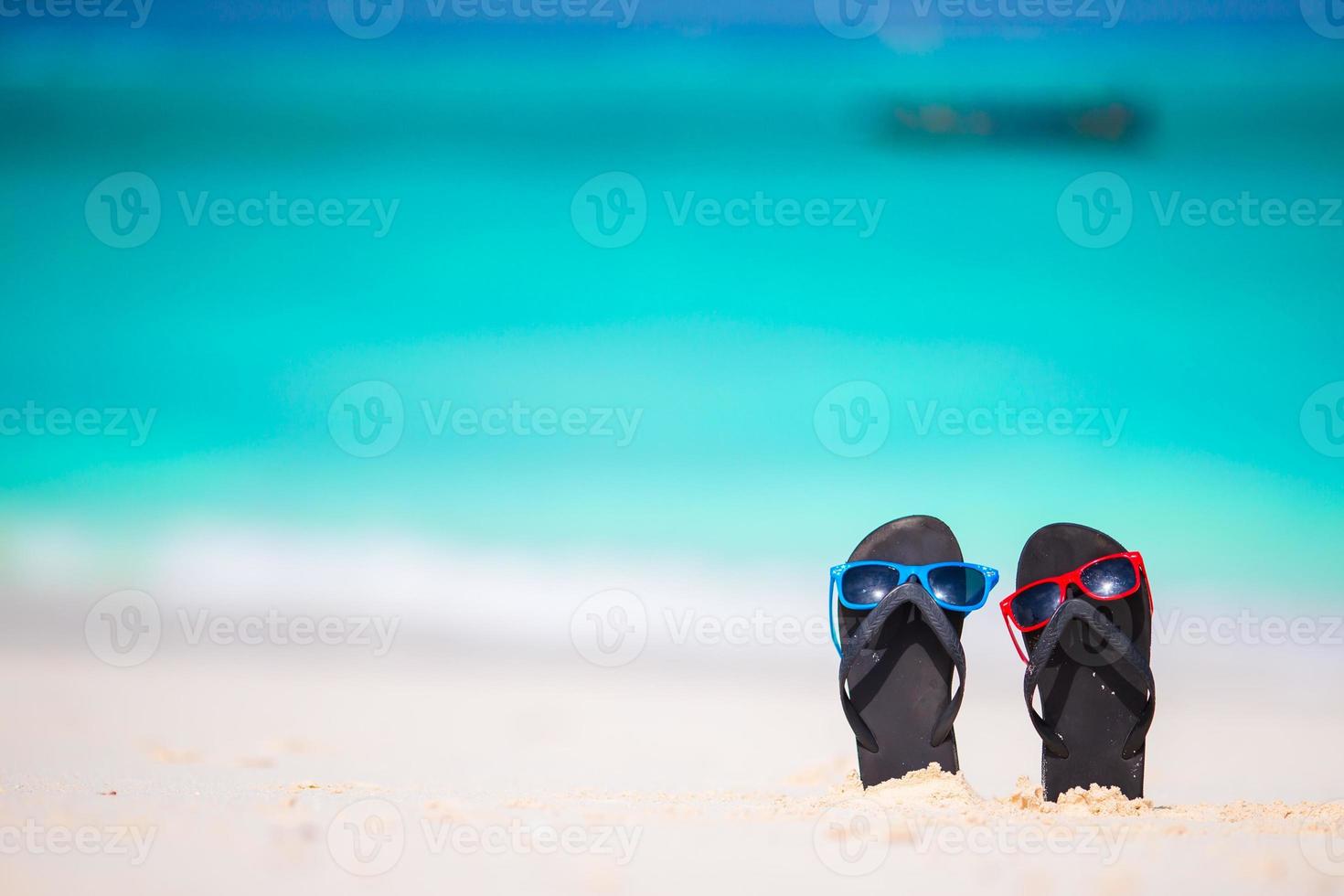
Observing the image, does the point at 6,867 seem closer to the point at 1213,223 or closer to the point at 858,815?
the point at 858,815

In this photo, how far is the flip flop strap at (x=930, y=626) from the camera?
2096 mm

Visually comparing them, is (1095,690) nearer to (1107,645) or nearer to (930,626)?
(1107,645)

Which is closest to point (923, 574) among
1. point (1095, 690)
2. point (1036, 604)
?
point (1036, 604)

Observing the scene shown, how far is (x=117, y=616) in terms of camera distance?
3641 millimetres

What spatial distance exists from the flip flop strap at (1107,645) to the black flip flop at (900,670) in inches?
6.5

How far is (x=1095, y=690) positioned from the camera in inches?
82.8

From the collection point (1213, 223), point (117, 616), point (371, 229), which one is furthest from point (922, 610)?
point (117, 616)

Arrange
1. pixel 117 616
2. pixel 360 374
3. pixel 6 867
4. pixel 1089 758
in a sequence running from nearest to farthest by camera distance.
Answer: pixel 6 867 → pixel 1089 758 → pixel 117 616 → pixel 360 374

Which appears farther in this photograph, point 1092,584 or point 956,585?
point 956,585

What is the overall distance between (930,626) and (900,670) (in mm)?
152

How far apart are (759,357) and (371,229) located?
5.89ft

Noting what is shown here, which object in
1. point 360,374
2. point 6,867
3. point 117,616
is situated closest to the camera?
point 6,867

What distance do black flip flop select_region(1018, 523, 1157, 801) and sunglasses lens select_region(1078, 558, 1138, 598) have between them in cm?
2

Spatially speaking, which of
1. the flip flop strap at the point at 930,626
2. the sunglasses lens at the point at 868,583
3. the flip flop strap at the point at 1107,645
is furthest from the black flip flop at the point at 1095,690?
the sunglasses lens at the point at 868,583
